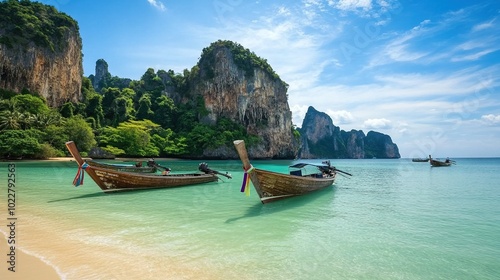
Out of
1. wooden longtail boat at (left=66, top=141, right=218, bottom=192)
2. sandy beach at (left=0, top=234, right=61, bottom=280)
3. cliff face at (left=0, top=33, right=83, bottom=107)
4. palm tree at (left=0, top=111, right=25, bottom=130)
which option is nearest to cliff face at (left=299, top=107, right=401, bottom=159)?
cliff face at (left=0, top=33, right=83, bottom=107)

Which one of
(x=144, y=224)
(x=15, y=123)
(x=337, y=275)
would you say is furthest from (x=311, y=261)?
(x=15, y=123)

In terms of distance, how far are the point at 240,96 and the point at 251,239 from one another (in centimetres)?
5974

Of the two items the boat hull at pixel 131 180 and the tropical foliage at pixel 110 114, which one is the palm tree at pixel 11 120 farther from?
the boat hull at pixel 131 180

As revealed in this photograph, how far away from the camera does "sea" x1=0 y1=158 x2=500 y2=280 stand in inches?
187

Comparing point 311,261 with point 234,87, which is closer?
point 311,261

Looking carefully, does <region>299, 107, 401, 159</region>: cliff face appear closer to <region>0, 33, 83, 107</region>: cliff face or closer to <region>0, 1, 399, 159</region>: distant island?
<region>0, 1, 399, 159</region>: distant island

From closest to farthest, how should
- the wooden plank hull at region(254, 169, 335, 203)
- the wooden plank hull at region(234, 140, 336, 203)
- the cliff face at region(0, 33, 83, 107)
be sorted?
the wooden plank hull at region(234, 140, 336, 203) → the wooden plank hull at region(254, 169, 335, 203) → the cliff face at region(0, 33, 83, 107)

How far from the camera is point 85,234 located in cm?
634

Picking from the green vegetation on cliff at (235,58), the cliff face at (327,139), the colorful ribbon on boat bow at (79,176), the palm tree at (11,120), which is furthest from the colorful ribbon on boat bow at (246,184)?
the cliff face at (327,139)

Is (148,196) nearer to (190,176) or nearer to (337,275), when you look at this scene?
(190,176)

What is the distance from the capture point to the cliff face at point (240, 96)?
64312 mm

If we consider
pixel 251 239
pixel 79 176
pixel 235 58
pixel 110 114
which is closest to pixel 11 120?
pixel 110 114

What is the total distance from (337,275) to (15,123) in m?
42.0

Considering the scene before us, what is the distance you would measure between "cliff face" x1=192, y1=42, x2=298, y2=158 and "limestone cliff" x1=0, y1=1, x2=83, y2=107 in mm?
26384
